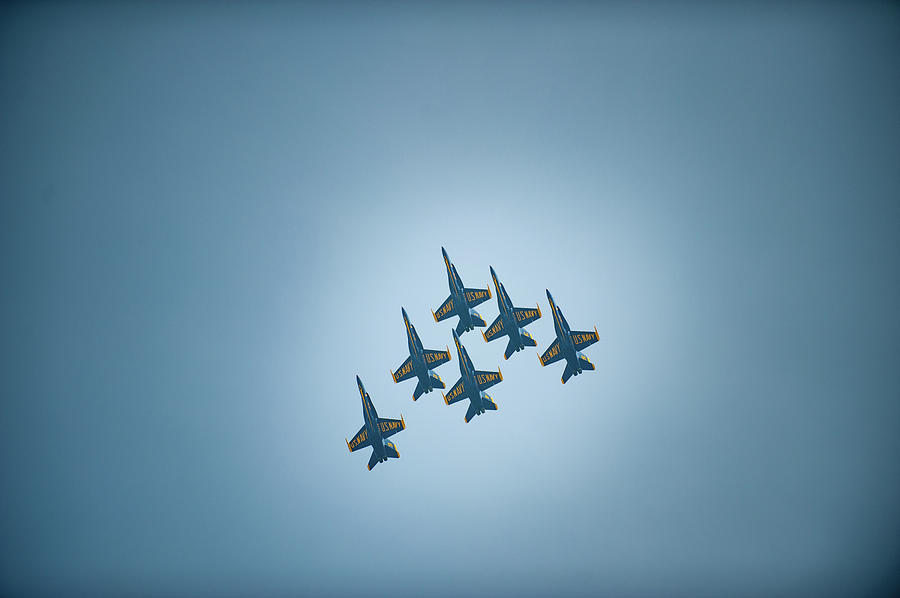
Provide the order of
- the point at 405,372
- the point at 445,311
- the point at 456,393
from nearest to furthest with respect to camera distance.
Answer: the point at 405,372, the point at 445,311, the point at 456,393

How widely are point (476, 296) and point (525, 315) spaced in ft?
16.0

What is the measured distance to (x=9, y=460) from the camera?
69.6m

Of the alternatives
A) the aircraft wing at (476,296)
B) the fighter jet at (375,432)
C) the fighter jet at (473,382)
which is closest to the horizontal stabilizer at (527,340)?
the fighter jet at (473,382)

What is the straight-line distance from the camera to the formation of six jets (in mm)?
41188

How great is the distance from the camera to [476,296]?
42.3 meters

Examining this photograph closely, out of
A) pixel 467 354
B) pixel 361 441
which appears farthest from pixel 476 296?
pixel 361 441

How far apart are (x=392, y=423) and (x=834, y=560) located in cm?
5828

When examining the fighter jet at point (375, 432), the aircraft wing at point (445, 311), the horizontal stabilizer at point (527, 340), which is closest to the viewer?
the fighter jet at point (375, 432)

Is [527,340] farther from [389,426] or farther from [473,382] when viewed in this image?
[389,426]

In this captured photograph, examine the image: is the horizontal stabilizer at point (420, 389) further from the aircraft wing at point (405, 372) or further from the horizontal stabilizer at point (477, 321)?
the horizontal stabilizer at point (477, 321)

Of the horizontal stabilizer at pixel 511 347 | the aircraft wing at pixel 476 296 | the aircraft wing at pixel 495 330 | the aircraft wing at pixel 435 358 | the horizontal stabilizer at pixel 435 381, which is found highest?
the aircraft wing at pixel 476 296

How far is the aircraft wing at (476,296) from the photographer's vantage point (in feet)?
138

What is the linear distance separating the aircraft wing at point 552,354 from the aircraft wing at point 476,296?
7497 mm

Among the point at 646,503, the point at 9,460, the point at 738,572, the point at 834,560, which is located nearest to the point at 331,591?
the point at 646,503
